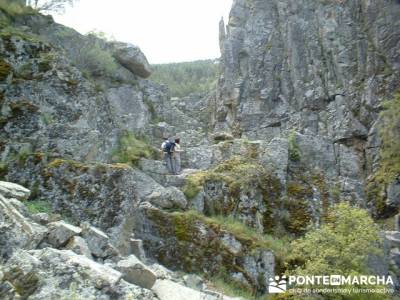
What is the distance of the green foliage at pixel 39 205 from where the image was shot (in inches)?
396

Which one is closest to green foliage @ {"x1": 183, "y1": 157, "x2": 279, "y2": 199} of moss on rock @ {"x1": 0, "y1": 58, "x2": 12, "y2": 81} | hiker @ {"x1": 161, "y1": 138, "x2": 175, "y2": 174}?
hiker @ {"x1": 161, "y1": 138, "x2": 175, "y2": 174}

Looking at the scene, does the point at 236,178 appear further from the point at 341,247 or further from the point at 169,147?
the point at 341,247

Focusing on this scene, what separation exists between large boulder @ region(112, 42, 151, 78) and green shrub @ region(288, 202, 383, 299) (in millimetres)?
17187

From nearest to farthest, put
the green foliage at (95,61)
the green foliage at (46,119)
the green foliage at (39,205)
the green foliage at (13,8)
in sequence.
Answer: the green foliage at (39,205), the green foliage at (46,119), the green foliage at (13,8), the green foliage at (95,61)

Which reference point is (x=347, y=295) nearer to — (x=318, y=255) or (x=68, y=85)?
(x=318, y=255)

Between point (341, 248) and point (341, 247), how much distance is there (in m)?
0.03

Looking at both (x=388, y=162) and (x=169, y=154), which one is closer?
(x=169, y=154)

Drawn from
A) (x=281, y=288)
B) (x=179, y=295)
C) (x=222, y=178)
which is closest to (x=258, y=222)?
(x=222, y=178)

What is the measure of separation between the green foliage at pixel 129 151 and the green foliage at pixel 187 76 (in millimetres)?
39715

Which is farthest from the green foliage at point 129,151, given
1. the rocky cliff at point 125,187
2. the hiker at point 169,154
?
the hiker at point 169,154

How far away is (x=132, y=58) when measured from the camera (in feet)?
86.3

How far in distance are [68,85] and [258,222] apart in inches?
291

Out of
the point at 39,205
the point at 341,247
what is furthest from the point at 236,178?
the point at 39,205

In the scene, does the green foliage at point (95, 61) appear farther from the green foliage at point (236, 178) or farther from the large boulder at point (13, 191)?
the large boulder at point (13, 191)
